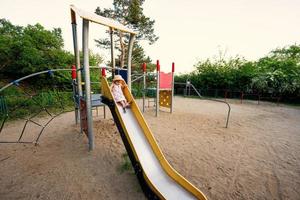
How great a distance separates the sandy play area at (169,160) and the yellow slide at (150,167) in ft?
1.09

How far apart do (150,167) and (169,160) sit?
94cm

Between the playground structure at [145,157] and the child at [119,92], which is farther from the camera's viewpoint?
the child at [119,92]

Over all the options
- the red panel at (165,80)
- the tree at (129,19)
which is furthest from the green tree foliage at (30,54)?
the red panel at (165,80)

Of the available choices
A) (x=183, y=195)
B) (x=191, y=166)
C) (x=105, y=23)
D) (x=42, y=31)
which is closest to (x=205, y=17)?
(x=105, y=23)

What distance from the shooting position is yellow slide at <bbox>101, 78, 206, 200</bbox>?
1891 mm

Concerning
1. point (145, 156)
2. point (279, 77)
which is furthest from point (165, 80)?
point (279, 77)

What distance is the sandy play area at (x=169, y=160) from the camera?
7.22 ft

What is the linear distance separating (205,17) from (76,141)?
11290 millimetres

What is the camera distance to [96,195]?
82.7 inches

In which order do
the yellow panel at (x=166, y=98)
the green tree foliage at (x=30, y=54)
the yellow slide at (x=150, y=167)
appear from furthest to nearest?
the green tree foliage at (x=30, y=54) → the yellow panel at (x=166, y=98) → the yellow slide at (x=150, y=167)

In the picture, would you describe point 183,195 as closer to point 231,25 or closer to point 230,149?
point 230,149

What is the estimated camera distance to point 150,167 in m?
2.27

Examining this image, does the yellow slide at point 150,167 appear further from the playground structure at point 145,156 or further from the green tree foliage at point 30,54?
the green tree foliage at point 30,54

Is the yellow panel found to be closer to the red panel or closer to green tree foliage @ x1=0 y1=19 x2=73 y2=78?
the red panel
